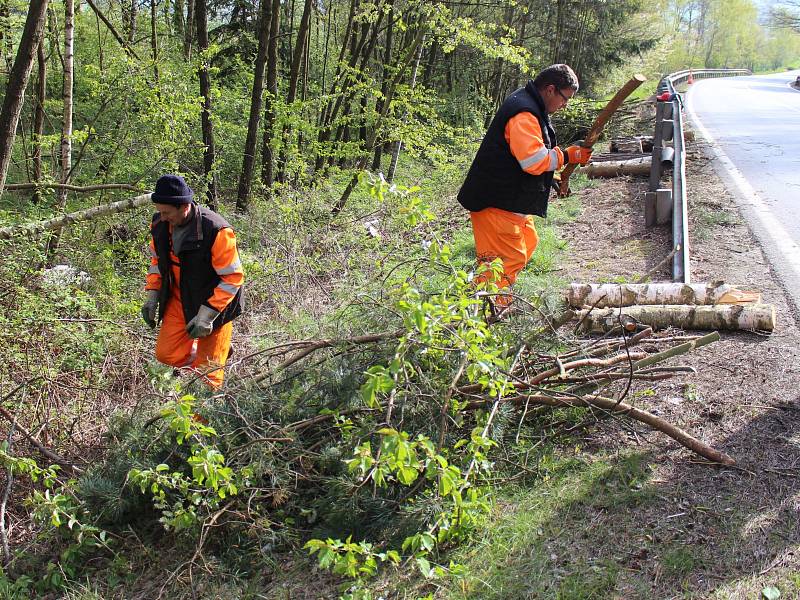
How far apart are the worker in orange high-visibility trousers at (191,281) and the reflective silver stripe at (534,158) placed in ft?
7.43

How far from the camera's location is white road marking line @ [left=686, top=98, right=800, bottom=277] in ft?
22.0

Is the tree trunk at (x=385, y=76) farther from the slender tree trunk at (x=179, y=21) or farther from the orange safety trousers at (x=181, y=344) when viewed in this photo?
the orange safety trousers at (x=181, y=344)

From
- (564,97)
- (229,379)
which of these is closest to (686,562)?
(229,379)

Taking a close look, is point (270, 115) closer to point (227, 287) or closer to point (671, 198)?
point (671, 198)

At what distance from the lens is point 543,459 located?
4.00 m

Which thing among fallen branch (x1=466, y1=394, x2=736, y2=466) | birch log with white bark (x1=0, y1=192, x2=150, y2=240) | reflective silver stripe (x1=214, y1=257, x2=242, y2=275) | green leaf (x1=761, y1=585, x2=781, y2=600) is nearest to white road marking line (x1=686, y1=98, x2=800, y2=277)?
fallen branch (x1=466, y1=394, x2=736, y2=466)

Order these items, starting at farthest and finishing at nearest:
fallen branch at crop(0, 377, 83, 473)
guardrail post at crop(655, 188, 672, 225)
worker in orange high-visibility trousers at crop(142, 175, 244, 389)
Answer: guardrail post at crop(655, 188, 672, 225)
worker in orange high-visibility trousers at crop(142, 175, 244, 389)
fallen branch at crop(0, 377, 83, 473)

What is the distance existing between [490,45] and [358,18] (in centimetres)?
254

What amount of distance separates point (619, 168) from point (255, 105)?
654 cm

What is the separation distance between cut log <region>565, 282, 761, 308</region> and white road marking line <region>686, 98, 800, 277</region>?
1.34 metres

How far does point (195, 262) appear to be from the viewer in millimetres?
4871

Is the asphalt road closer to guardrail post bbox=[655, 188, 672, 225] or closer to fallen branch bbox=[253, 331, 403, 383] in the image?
guardrail post bbox=[655, 188, 672, 225]

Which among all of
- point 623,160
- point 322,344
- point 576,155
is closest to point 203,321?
point 322,344

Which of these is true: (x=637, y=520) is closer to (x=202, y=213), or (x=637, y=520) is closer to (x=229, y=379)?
(x=229, y=379)
